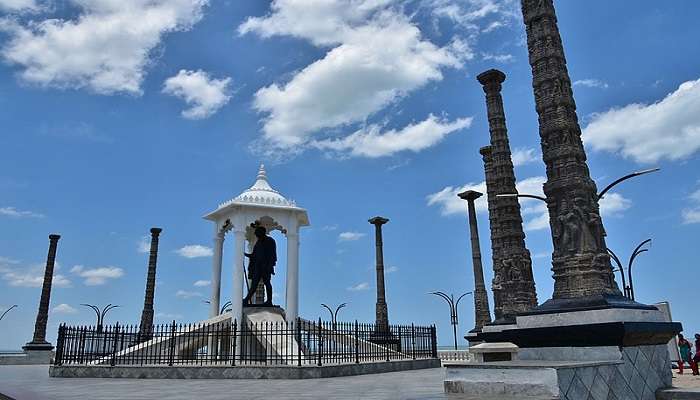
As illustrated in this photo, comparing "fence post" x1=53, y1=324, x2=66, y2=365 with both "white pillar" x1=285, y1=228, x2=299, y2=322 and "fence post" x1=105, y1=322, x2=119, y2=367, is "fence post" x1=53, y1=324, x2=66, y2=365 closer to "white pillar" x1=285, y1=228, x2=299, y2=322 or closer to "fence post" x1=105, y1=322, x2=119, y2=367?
"fence post" x1=105, y1=322, x2=119, y2=367

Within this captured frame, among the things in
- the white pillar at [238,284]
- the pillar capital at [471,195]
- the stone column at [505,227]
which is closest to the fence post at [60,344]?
the white pillar at [238,284]

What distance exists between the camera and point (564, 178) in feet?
27.1

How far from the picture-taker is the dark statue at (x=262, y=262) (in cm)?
1964

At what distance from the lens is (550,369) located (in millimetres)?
5352

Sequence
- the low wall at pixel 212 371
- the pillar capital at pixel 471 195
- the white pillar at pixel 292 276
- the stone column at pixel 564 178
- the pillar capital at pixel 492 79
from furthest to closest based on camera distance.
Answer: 1. the pillar capital at pixel 471 195
2. the pillar capital at pixel 492 79
3. the white pillar at pixel 292 276
4. the low wall at pixel 212 371
5. the stone column at pixel 564 178

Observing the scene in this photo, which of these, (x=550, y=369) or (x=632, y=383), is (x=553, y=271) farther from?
(x=550, y=369)

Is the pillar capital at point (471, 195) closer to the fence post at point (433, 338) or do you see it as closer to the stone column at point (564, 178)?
the fence post at point (433, 338)

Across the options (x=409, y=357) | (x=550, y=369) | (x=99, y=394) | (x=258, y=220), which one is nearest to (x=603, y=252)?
(x=550, y=369)

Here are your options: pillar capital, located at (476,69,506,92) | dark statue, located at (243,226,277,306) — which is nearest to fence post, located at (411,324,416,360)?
dark statue, located at (243,226,277,306)

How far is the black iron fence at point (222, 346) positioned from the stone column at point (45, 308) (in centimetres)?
2109

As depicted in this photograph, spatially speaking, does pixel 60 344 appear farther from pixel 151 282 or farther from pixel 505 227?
pixel 151 282

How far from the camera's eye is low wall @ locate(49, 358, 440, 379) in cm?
1369

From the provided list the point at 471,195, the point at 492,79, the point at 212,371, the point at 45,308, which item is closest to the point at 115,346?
the point at 212,371

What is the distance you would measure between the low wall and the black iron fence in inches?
13.3
